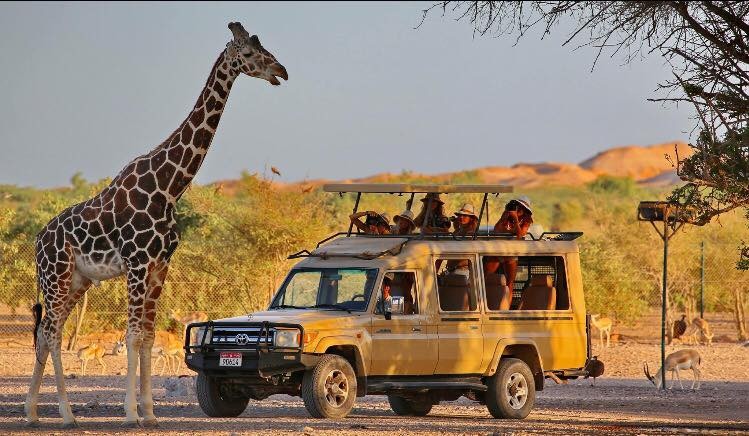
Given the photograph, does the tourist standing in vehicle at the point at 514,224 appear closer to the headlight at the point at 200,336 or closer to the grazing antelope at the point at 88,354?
the headlight at the point at 200,336

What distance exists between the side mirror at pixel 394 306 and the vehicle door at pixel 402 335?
2 cm

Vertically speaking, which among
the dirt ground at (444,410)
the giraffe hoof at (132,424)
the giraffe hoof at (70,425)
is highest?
the dirt ground at (444,410)

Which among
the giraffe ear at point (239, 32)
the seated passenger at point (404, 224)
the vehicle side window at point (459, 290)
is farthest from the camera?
the seated passenger at point (404, 224)

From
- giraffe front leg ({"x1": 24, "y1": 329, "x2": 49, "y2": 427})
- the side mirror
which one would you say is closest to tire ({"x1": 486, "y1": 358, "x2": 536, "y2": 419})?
the side mirror

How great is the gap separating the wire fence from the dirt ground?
280 centimetres

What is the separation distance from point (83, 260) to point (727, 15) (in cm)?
778

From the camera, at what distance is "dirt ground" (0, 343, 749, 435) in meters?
16.8

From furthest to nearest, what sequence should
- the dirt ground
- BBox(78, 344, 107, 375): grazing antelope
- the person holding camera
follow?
BBox(78, 344, 107, 375): grazing antelope < the person holding camera < the dirt ground

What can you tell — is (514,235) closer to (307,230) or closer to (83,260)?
(83,260)

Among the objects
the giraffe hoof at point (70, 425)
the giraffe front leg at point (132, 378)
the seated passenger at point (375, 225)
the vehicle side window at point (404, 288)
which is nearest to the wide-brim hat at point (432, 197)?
the seated passenger at point (375, 225)

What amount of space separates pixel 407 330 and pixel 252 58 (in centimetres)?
376

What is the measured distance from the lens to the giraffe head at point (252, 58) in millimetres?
17781

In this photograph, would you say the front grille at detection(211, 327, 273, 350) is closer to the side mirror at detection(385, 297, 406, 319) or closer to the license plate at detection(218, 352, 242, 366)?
the license plate at detection(218, 352, 242, 366)

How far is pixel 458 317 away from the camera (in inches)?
735
